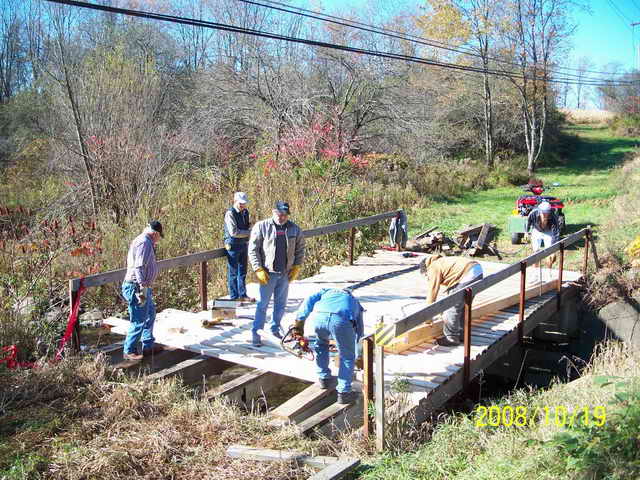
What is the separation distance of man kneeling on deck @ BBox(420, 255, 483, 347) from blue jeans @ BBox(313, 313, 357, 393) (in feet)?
5.76

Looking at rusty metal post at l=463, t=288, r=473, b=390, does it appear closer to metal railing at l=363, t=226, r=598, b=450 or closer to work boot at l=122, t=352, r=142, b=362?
metal railing at l=363, t=226, r=598, b=450

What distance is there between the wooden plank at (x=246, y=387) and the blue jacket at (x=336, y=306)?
103 centimetres

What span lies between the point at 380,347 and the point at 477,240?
10.3 m

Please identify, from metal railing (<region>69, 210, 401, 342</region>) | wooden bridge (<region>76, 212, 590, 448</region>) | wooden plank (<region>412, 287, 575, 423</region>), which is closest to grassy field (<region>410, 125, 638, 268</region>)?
wooden plank (<region>412, 287, 575, 423</region>)

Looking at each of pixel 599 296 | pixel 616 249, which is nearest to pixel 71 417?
pixel 599 296

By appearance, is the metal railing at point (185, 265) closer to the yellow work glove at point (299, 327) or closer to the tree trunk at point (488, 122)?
the yellow work glove at point (299, 327)

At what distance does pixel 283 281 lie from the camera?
7.60 metres

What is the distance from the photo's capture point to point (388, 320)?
8133mm

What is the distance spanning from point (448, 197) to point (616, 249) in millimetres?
10825

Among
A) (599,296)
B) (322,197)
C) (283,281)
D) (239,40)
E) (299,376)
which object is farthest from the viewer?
(239,40)

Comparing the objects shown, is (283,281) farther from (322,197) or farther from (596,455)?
(322,197)

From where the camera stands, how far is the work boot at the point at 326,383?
20.4 feet

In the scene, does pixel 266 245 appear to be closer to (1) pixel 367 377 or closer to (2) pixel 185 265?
(2) pixel 185 265
